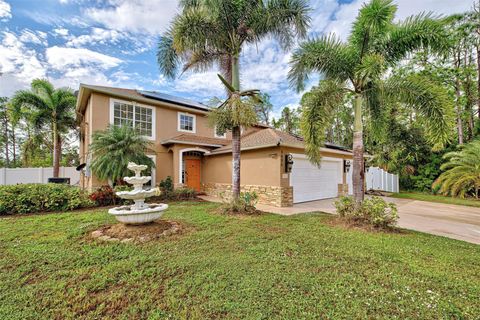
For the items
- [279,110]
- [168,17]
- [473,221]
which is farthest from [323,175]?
[279,110]

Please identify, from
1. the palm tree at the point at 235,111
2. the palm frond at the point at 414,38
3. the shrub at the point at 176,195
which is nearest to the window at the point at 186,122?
the shrub at the point at 176,195

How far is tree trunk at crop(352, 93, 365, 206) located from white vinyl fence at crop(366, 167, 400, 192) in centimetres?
1029

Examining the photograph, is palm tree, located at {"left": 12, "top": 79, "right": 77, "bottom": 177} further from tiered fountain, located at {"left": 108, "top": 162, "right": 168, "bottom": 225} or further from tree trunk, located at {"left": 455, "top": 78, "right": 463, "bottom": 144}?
tree trunk, located at {"left": 455, "top": 78, "right": 463, "bottom": 144}

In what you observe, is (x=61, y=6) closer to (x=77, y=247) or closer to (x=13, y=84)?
(x=77, y=247)

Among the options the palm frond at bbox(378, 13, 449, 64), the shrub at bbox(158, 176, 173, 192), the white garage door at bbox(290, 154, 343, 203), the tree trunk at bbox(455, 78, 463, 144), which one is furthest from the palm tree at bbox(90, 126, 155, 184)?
the tree trunk at bbox(455, 78, 463, 144)

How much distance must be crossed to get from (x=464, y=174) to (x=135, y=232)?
16.2 metres

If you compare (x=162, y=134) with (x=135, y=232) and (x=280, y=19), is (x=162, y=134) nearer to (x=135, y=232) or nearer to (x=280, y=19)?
(x=135, y=232)

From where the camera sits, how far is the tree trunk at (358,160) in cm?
612

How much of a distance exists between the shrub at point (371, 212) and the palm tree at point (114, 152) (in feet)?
29.2

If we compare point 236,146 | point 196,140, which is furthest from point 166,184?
point 236,146

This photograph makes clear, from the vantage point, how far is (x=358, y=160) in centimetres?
621

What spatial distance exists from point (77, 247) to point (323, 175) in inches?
424

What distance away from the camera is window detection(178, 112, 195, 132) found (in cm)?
1309

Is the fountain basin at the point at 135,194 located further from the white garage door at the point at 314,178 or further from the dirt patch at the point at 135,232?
the white garage door at the point at 314,178
